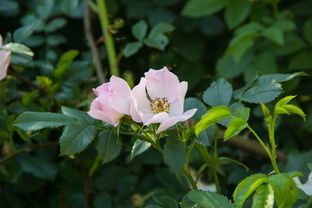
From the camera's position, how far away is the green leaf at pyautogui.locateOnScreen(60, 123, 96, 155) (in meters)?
0.89

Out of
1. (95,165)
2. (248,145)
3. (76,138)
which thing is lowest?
(248,145)

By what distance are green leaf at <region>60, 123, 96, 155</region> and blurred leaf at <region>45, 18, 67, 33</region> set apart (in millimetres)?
929

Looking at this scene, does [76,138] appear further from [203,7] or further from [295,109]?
[203,7]

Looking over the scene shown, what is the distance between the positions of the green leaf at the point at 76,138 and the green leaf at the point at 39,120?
0.01 m

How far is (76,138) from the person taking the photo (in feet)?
2.95

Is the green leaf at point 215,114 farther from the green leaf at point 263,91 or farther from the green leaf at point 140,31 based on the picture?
the green leaf at point 140,31

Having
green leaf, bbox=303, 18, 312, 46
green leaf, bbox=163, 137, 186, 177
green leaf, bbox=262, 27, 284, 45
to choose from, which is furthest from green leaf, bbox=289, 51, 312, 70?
green leaf, bbox=163, 137, 186, 177

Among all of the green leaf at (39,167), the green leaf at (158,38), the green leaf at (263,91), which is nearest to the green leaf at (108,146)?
the green leaf at (263,91)

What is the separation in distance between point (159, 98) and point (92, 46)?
36.9 inches

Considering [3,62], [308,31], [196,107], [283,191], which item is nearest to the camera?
[283,191]

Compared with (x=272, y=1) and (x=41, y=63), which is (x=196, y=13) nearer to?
(x=272, y=1)

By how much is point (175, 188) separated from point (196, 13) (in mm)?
526

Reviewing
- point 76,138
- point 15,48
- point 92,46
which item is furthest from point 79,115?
point 92,46

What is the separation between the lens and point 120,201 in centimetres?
147
